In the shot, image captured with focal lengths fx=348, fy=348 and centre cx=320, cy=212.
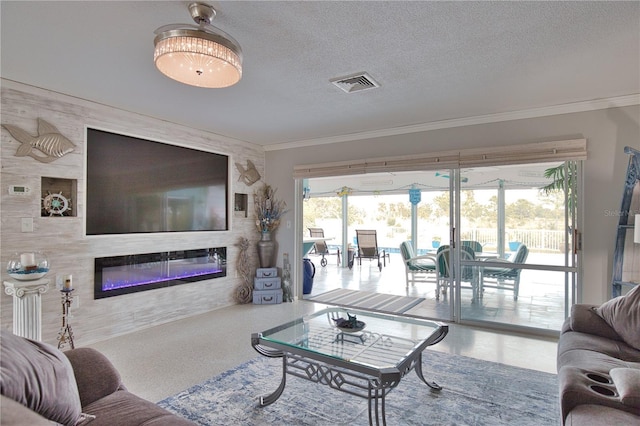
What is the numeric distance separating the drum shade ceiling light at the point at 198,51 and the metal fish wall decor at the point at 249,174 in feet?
10.3

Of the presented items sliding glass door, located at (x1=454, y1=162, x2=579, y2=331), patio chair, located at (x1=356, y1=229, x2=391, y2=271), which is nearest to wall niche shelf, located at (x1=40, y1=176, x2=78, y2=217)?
sliding glass door, located at (x1=454, y1=162, x2=579, y2=331)

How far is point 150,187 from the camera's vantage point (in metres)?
4.12

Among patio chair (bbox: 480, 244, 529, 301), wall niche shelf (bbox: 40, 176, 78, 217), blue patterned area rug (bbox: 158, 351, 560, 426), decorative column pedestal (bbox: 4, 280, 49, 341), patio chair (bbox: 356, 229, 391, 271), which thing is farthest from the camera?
patio chair (bbox: 356, 229, 391, 271)

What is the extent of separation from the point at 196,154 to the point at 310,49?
2784 mm

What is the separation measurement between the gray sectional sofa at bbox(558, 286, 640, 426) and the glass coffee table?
78 centimetres

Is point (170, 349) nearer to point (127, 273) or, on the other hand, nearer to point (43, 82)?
point (127, 273)

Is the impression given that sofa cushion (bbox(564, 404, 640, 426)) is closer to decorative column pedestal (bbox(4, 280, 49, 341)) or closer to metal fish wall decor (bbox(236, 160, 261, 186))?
decorative column pedestal (bbox(4, 280, 49, 341))

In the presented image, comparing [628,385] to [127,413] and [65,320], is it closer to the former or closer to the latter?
[127,413]

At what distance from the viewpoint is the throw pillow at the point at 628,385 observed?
1.52 m

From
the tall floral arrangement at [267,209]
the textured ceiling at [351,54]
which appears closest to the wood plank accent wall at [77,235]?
the textured ceiling at [351,54]

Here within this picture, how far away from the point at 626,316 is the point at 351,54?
2.62m

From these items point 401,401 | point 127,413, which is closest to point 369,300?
point 401,401

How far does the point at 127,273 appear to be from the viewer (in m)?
3.90

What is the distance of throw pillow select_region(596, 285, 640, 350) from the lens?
227 centimetres
